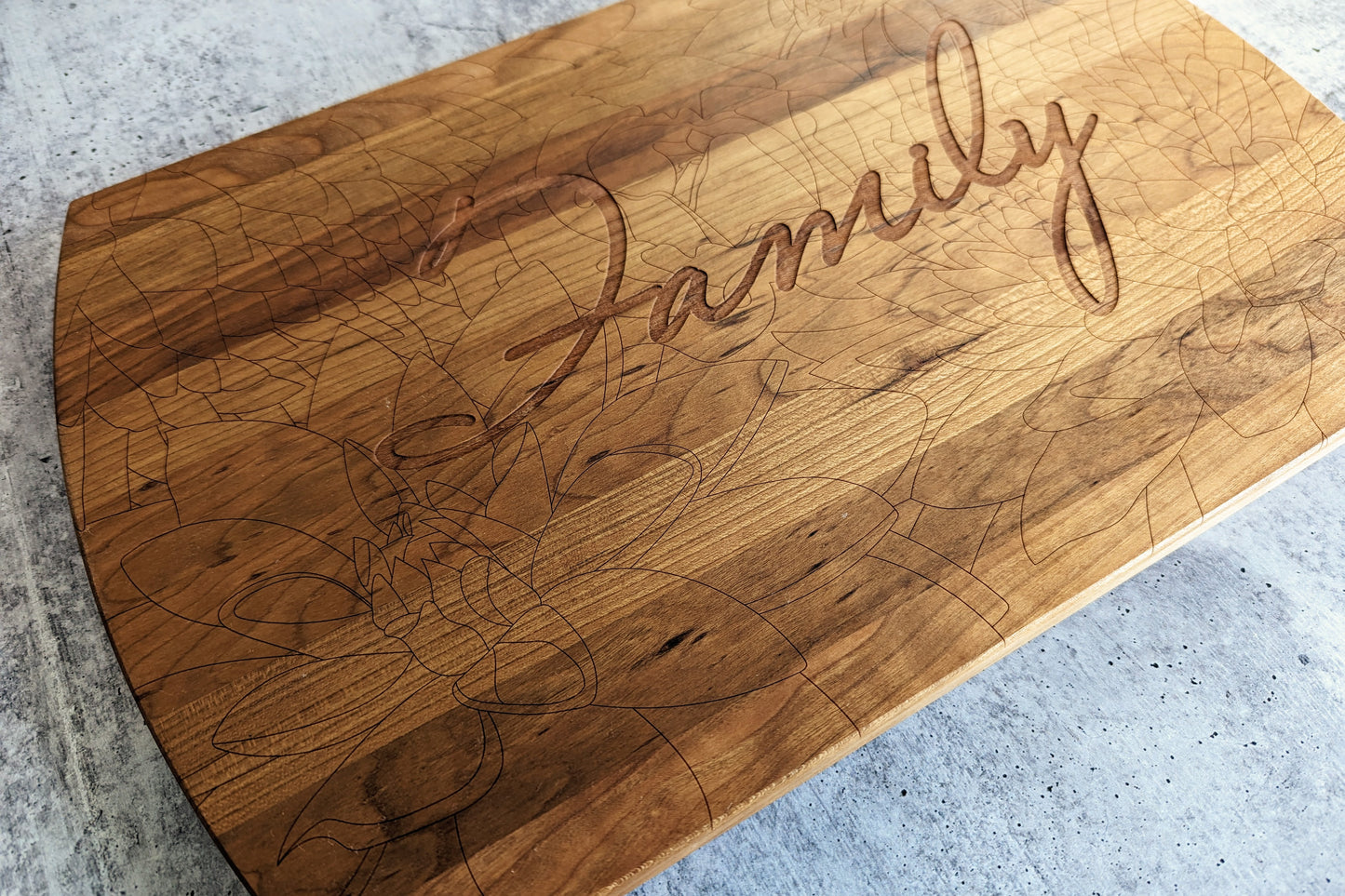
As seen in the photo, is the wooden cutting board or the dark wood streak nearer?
the wooden cutting board

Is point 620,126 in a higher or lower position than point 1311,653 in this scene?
higher

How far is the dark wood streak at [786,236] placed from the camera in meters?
1.17

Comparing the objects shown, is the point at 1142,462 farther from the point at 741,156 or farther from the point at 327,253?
the point at 327,253

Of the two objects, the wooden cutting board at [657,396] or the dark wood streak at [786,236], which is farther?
the dark wood streak at [786,236]

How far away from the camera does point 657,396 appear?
115 cm

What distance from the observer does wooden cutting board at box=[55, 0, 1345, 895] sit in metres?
0.94

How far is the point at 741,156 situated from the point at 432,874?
3.15ft

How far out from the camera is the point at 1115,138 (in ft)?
4.46

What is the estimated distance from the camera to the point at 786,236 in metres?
1.28

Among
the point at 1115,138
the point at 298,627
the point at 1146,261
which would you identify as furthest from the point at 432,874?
the point at 1115,138

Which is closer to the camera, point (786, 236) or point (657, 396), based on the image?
point (657, 396)

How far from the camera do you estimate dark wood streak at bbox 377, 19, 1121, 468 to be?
1.17m

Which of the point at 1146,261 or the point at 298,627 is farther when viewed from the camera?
the point at 1146,261

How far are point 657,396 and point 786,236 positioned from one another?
0.30 m
